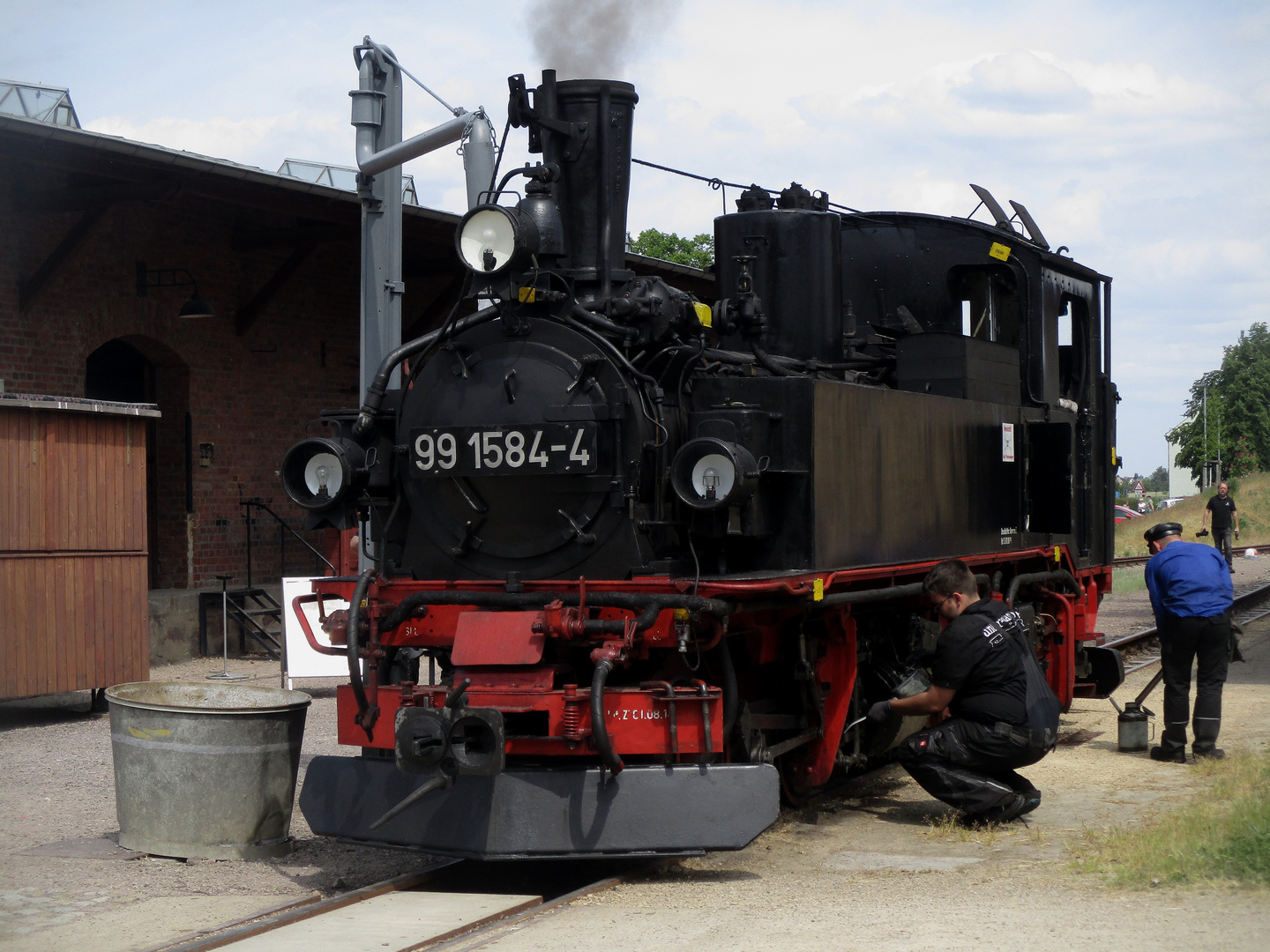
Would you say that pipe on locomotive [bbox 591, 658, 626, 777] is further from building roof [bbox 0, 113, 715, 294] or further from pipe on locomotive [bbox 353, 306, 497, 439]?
building roof [bbox 0, 113, 715, 294]

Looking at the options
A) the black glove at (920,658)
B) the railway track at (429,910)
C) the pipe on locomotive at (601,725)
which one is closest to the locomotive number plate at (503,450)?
the pipe on locomotive at (601,725)

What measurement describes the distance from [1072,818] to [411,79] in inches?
240

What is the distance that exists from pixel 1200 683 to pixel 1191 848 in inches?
131

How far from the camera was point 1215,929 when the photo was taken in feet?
14.8

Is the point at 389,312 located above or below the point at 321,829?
above

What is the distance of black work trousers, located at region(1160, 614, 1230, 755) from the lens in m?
8.41

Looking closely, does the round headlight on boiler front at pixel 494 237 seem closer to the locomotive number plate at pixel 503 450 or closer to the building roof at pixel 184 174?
the locomotive number plate at pixel 503 450

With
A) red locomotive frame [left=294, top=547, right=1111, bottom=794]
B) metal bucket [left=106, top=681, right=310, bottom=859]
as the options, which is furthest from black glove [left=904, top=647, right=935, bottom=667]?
metal bucket [left=106, top=681, right=310, bottom=859]

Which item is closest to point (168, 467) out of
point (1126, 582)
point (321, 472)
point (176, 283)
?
point (176, 283)

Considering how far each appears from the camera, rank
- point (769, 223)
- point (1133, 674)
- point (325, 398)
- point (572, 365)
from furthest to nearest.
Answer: point (325, 398)
point (1133, 674)
point (769, 223)
point (572, 365)

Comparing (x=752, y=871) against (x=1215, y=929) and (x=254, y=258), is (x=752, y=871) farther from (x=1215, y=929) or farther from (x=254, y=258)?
(x=254, y=258)

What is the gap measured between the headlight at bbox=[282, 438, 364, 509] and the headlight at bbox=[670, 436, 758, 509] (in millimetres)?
1530

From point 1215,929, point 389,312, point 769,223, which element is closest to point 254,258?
point 389,312

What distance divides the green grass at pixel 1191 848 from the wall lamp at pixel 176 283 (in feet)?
33.0
